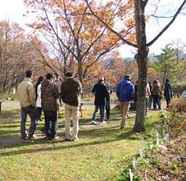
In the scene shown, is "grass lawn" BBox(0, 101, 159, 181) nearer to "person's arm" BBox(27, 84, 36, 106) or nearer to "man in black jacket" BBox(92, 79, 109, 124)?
"person's arm" BBox(27, 84, 36, 106)

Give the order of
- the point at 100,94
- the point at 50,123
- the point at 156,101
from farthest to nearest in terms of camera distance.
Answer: the point at 156,101
the point at 100,94
the point at 50,123

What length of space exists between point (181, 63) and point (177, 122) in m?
67.2

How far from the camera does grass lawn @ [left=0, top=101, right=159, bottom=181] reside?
10.9 meters

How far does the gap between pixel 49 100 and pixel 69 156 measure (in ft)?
8.59

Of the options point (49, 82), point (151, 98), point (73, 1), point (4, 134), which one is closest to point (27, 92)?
point (49, 82)

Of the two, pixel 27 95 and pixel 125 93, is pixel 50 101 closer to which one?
pixel 27 95

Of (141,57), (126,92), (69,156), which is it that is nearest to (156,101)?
(126,92)

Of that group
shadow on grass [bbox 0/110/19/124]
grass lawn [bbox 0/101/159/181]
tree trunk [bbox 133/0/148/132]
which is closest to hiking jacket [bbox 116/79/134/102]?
tree trunk [bbox 133/0/148/132]

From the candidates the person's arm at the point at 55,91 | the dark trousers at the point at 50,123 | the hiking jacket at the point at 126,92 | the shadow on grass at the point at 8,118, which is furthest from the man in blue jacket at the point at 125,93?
the shadow on grass at the point at 8,118

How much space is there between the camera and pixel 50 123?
1542cm

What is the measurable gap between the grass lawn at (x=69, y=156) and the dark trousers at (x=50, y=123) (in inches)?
13.0

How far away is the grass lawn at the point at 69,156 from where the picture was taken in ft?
35.8

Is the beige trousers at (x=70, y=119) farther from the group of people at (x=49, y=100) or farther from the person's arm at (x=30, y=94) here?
the person's arm at (x=30, y=94)

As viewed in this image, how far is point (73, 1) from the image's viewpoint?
1093 inches
